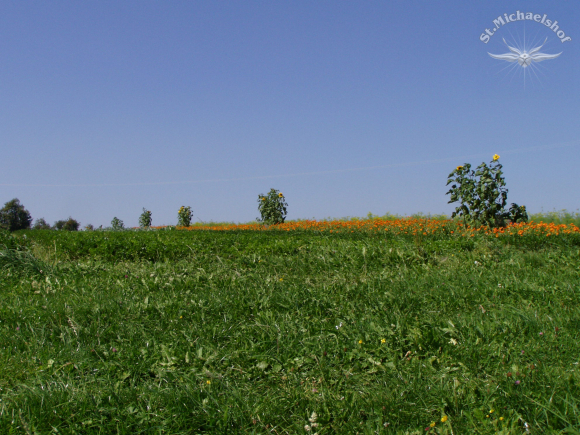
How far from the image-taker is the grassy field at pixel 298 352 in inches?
104

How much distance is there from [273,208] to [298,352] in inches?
610

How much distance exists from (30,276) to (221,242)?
11.4 ft

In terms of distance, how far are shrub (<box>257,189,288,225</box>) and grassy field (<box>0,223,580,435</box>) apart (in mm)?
12487

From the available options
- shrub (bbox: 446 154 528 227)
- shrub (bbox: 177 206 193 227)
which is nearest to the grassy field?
shrub (bbox: 446 154 528 227)

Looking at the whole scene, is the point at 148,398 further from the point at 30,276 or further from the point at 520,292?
the point at 30,276

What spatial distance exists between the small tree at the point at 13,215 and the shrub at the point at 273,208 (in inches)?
638

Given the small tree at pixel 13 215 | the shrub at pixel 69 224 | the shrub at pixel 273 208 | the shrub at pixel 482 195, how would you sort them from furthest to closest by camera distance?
the shrub at pixel 69 224, the small tree at pixel 13 215, the shrub at pixel 273 208, the shrub at pixel 482 195

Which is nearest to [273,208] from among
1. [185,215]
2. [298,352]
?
[185,215]

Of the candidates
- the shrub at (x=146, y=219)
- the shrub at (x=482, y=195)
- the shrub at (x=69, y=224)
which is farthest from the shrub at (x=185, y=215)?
the shrub at (x=482, y=195)

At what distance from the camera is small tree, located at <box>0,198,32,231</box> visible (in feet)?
82.5

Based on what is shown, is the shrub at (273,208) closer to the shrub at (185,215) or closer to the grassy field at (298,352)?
the shrub at (185,215)

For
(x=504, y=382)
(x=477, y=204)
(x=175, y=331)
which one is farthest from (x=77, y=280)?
(x=477, y=204)

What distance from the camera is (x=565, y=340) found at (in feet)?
11.3

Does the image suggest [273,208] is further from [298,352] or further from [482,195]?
[298,352]
